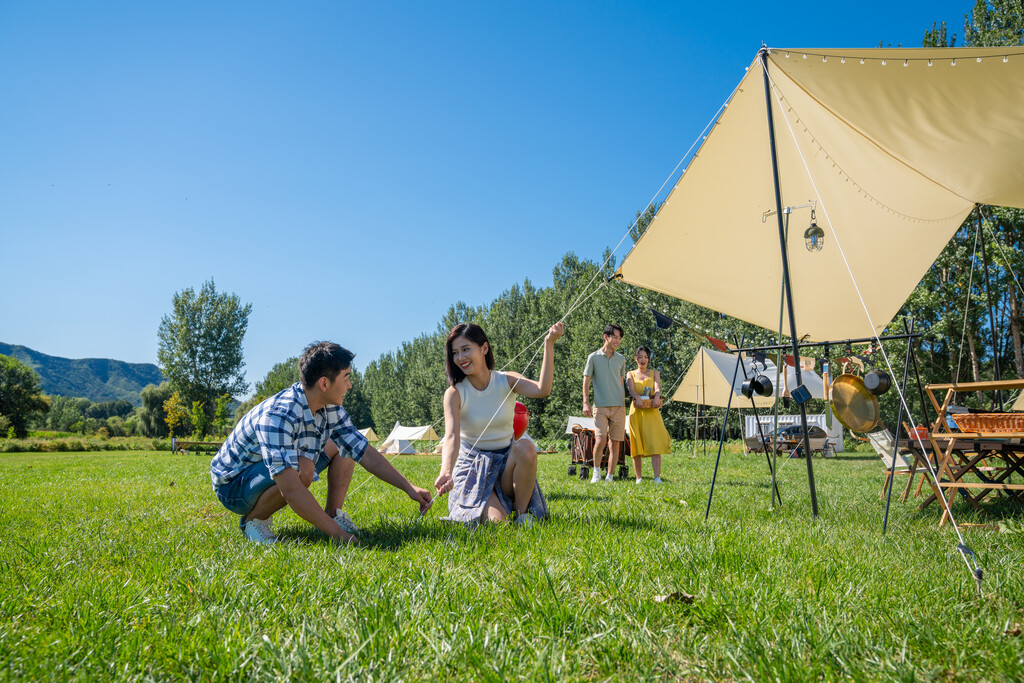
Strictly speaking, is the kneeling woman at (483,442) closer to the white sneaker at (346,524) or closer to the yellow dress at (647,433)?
the white sneaker at (346,524)

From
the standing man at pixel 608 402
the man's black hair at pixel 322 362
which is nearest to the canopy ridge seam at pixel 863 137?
the standing man at pixel 608 402

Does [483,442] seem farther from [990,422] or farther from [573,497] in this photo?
[990,422]

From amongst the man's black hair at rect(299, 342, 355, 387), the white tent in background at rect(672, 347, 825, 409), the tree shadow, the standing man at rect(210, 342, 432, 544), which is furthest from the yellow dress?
the white tent in background at rect(672, 347, 825, 409)

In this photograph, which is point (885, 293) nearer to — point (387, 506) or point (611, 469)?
point (611, 469)

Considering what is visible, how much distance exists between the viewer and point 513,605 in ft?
6.27

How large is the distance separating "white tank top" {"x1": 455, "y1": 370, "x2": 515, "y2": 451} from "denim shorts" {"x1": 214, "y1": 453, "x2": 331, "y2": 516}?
120cm

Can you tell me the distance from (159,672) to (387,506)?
287cm

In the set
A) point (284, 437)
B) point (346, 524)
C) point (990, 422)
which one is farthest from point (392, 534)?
point (990, 422)

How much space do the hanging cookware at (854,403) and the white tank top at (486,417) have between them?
267 cm

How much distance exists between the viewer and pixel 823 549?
2697mm

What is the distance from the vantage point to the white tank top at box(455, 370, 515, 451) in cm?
377

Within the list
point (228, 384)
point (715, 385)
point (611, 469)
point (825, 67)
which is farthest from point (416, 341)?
point (825, 67)

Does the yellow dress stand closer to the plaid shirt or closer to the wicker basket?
the wicker basket

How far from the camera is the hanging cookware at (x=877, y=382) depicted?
4338mm
